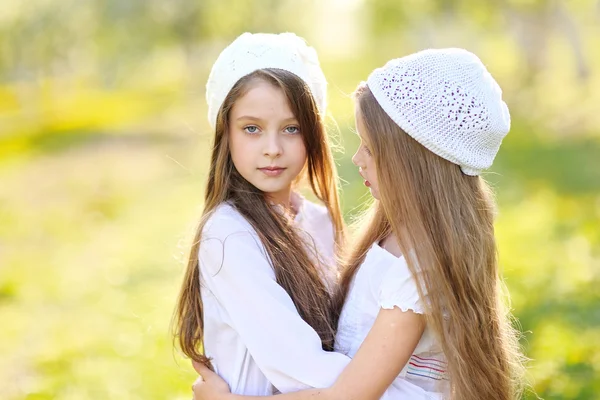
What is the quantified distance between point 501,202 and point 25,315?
5.80 m

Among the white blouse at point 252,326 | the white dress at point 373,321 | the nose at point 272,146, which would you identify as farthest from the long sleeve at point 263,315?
the nose at point 272,146

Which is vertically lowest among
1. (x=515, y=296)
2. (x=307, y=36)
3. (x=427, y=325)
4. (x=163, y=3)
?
(x=427, y=325)

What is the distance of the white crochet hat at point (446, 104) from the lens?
2230 millimetres

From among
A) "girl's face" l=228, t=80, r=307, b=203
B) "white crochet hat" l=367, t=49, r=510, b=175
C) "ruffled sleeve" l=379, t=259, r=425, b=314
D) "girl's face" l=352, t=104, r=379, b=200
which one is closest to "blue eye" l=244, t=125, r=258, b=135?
"girl's face" l=228, t=80, r=307, b=203

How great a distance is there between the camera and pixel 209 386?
259cm

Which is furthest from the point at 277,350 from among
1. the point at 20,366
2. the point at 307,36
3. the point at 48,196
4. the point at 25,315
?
the point at 307,36

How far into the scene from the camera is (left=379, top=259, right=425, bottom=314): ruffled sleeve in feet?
7.36

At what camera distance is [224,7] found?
97.0 ft

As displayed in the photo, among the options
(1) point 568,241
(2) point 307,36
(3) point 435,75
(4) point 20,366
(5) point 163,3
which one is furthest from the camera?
(2) point 307,36

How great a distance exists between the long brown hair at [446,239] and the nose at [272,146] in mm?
381

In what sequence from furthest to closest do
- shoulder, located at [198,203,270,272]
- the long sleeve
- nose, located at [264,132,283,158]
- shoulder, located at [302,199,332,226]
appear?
1. shoulder, located at [302,199,332,226]
2. nose, located at [264,132,283,158]
3. shoulder, located at [198,203,270,272]
4. the long sleeve

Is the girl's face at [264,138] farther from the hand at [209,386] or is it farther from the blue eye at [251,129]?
the hand at [209,386]

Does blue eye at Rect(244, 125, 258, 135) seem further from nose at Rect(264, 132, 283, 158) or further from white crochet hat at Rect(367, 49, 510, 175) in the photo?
white crochet hat at Rect(367, 49, 510, 175)

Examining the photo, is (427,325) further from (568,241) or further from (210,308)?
(568,241)
